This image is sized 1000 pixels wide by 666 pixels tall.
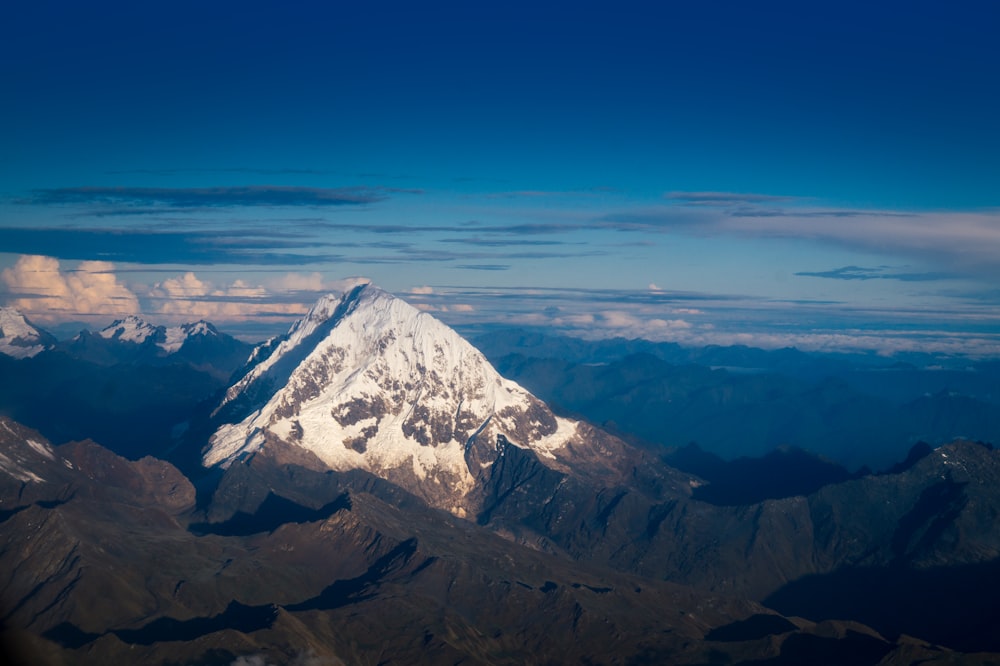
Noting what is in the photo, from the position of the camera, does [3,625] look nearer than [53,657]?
Yes

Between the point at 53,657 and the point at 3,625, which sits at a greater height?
the point at 3,625
